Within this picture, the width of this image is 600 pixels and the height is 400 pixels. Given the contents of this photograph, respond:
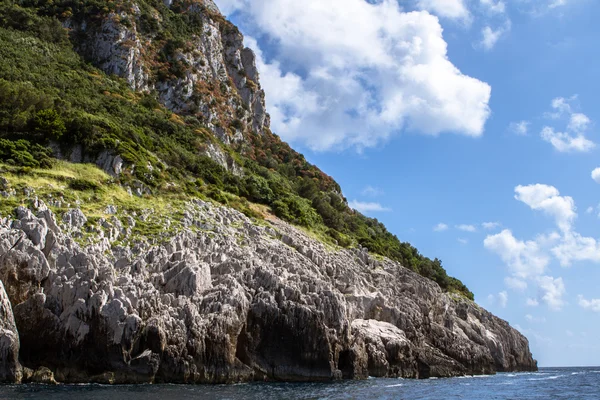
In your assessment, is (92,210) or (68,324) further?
(92,210)

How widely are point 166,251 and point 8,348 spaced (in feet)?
44.2

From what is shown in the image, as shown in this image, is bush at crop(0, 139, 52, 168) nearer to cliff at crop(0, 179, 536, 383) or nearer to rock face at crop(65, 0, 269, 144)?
cliff at crop(0, 179, 536, 383)

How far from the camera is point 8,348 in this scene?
31625 millimetres

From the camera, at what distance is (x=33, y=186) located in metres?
44.7

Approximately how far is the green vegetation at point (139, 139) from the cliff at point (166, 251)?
1.00 feet

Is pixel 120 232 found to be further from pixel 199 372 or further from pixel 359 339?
pixel 359 339

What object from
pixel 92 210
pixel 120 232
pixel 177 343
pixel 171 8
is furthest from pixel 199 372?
pixel 171 8

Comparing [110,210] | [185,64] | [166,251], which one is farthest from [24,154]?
[185,64]

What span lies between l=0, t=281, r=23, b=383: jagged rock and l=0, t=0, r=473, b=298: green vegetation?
1382cm

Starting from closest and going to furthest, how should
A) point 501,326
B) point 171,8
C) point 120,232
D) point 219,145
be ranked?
point 120,232 → point 501,326 → point 219,145 → point 171,8

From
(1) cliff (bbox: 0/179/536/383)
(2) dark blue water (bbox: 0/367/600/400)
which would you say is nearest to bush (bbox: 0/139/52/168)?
(1) cliff (bbox: 0/179/536/383)

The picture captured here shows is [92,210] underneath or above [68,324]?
above

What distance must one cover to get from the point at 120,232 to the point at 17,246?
29.0ft

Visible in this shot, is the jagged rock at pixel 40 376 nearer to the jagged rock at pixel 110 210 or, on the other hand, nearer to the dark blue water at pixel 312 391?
the dark blue water at pixel 312 391
